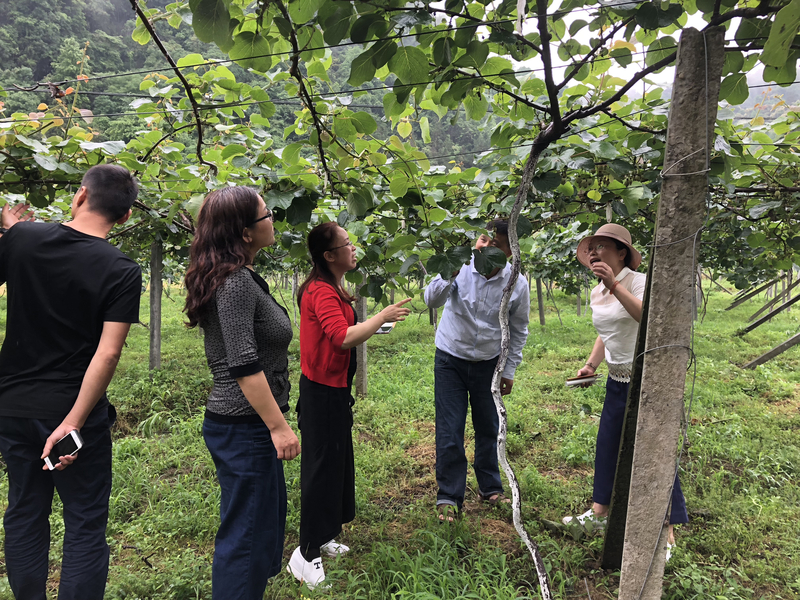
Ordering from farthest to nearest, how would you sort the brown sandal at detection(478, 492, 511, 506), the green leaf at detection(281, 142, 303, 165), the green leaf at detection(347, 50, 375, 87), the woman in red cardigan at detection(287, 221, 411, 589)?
the brown sandal at detection(478, 492, 511, 506)
the woman in red cardigan at detection(287, 221, 411, 589)
the green leaf at detection(281, 142, 303, 165)
the green leaf at detection(347, 50, 375, 87)

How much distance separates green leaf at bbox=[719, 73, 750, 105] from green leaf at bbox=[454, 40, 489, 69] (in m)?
0.78

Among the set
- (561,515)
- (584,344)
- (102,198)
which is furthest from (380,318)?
(584,344)

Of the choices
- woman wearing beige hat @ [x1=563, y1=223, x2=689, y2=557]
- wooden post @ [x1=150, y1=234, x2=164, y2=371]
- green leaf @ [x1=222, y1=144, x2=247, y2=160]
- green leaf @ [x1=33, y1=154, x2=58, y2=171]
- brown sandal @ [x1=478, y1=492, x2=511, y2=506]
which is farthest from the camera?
wooden post @ [x1=150, y1=234, x2=164, y2=371]

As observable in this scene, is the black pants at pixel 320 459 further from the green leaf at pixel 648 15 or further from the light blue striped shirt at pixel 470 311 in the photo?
Answer: the green leaf at pixel 648 15

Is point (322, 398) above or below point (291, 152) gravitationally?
below

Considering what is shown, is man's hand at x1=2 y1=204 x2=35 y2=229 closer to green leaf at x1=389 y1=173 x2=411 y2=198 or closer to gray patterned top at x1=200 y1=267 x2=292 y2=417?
gray patterned top at x1=200 y1=267 x2=292 y2=417

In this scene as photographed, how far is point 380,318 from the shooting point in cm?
200

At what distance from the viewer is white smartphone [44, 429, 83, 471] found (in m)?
1.53

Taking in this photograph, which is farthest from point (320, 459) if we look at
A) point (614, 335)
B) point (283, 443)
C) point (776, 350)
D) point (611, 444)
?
point (776, 350)

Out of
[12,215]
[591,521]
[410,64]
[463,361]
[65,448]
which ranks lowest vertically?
[591,521]

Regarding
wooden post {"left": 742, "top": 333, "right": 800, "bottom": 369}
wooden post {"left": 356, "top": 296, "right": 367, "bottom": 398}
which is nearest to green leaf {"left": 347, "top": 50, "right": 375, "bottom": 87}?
wooden post {"left": 356, "top": 296, "right": 367, "bottom": 398}

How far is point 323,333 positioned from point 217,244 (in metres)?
0.72

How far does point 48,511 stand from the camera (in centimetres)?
169

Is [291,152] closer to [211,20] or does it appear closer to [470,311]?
[211,20]
